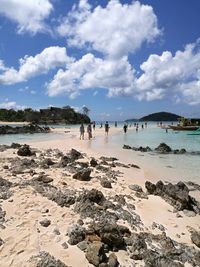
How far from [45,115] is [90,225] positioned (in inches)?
5414

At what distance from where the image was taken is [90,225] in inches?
300

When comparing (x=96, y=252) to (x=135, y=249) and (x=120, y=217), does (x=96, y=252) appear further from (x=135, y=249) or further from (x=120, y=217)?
(x=120, y=217)

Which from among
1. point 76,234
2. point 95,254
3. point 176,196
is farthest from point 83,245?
point 176,196

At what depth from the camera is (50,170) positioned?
13727mm

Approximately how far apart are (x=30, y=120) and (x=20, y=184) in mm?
127930

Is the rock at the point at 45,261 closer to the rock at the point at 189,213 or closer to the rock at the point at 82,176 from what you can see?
the rock at the point at 189,213

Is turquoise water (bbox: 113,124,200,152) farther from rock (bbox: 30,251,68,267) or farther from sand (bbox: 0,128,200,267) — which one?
rock (bbox: 30,251,68,267)

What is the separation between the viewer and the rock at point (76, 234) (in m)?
6.97

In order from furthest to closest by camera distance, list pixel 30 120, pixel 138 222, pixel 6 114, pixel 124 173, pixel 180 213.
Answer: pixel 6 114
pixel 30 120
pixel 124 173
pixel 180 213
pixel 138 222

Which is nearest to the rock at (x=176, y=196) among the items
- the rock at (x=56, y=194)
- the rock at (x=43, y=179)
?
the rock at (x=56, y=194)

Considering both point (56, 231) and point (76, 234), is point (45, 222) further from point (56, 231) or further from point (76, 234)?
point (76, 234)

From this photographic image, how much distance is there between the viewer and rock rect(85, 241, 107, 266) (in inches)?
247

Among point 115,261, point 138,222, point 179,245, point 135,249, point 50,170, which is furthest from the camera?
point 50,170

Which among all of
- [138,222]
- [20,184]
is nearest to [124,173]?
[20,184]
